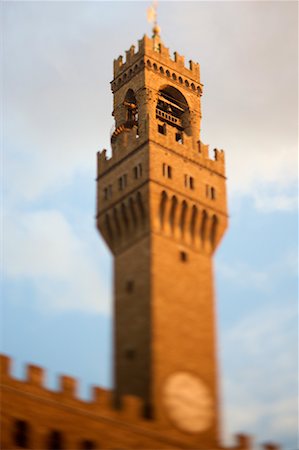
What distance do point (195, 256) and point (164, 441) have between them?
10409 mm

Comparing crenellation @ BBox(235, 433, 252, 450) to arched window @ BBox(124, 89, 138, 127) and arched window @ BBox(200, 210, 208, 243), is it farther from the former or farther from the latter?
arched window @ BBox(124, 89, 138, 127)

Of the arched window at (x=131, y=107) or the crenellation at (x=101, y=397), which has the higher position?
the arched window at (x=131, y=107)

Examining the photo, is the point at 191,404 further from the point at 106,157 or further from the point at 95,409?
the point at 106,157

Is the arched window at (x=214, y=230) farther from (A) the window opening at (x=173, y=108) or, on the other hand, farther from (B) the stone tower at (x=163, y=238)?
(A) the window opening at (x=173, y=108)

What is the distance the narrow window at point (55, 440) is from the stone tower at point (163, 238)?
4.83 m

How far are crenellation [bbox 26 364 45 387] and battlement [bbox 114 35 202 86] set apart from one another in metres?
22.5

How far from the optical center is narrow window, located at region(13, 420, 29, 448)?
32.1m

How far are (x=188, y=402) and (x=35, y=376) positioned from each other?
786 cm

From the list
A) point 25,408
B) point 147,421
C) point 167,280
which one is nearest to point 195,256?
point 167,280

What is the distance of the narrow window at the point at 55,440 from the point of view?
108 ft

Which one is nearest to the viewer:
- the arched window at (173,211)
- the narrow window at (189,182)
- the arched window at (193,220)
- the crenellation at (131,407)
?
the crenellation at (131,407)

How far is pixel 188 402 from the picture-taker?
37.7 metres

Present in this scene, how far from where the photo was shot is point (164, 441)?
3575 cm

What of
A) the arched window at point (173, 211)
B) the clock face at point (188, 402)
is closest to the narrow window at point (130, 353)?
the clock face at point (188, 402)
